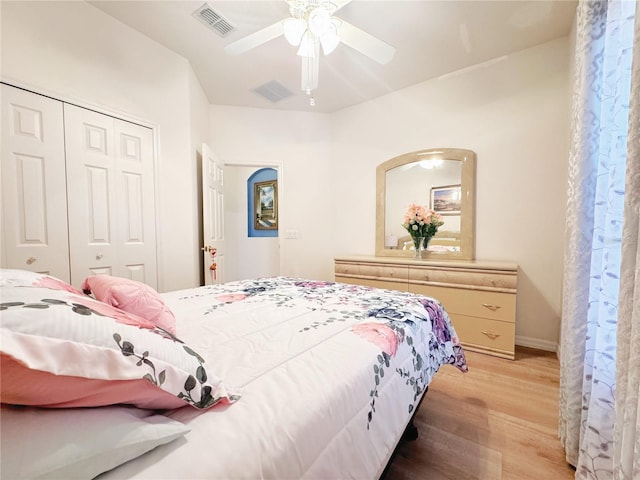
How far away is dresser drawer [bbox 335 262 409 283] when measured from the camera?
9.43 feet

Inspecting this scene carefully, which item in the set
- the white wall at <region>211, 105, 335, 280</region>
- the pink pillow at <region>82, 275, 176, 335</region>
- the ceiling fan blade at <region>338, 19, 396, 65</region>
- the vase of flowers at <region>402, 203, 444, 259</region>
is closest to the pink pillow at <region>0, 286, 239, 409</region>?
the pink pillow at <region>82, 275, 176, 335</region>

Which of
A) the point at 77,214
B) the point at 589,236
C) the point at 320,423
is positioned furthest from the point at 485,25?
the point at 77,214

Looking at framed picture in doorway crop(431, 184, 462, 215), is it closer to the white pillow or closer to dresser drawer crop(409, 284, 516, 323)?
dresser drawer crop(409, 284, 516, 323)

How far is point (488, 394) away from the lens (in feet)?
5.96

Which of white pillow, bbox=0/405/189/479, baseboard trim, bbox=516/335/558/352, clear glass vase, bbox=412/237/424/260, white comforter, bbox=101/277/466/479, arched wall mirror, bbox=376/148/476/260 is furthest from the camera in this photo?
clear glass vase, bbox=412/237/424/260

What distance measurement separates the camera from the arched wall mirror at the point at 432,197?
2871mm

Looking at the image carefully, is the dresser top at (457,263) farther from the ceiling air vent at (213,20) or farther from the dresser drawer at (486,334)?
the ceiling air vent at (213,20)

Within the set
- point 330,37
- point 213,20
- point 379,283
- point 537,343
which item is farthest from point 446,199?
point 213,20

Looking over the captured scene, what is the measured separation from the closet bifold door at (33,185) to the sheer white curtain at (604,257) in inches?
119

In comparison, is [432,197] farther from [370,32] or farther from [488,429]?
[488,429]

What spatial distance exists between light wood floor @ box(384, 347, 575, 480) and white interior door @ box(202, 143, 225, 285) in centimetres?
245

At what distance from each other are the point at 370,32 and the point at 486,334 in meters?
2.84

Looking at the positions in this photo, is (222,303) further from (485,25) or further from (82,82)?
(485,25)

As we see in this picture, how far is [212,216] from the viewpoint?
123 inches
